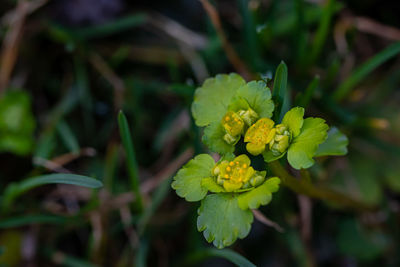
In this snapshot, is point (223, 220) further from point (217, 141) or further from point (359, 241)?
point (359, 241)

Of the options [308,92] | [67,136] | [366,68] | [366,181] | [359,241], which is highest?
[308,92]

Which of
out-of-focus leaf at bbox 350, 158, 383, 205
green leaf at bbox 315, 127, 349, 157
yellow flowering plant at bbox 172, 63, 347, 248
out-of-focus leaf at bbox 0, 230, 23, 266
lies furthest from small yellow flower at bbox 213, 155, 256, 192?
out-of-focus leaf at bbox 0, 230, 23, 266

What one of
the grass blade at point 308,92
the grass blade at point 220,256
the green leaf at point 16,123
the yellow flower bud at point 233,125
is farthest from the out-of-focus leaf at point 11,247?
the grass blade at point 308,92

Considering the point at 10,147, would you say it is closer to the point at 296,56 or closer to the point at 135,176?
the point at 135,176

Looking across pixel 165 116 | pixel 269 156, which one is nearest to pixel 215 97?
pixel 269 156

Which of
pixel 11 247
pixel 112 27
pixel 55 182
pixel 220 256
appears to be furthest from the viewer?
pixel 112 27

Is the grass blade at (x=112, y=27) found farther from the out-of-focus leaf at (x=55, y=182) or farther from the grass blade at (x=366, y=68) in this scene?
the grass blade at (x=366, y=68)

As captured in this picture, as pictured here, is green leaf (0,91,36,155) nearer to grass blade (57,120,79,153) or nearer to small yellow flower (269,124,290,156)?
grass blade (57,120,79,153)

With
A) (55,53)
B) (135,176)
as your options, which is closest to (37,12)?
(55,53)
